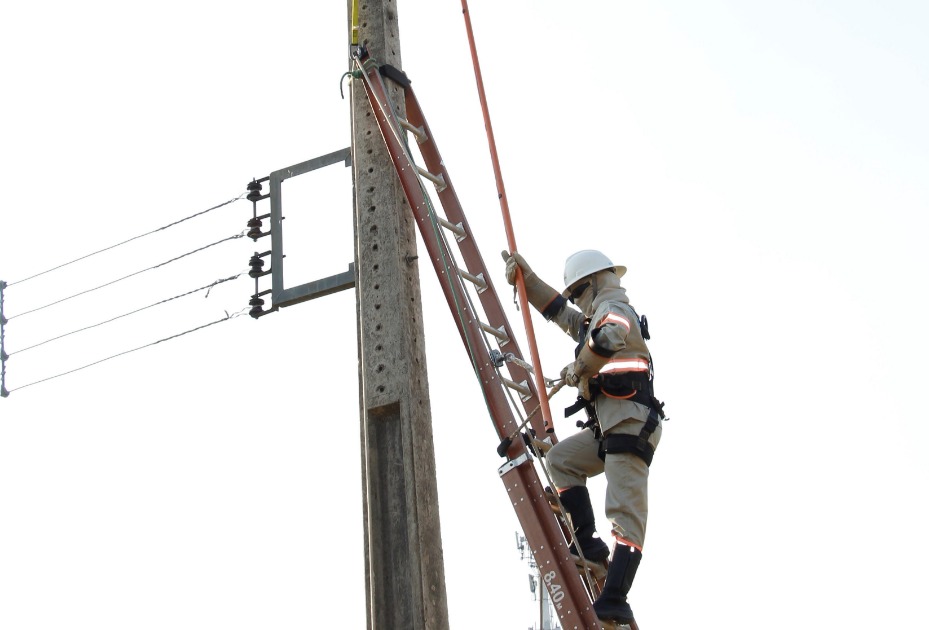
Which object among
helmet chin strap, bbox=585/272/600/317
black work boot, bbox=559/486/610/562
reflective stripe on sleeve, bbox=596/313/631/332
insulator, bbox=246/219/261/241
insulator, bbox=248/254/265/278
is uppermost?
insulator, bbox=246/219/261/241

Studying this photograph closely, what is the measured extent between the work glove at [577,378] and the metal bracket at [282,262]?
5.15ft

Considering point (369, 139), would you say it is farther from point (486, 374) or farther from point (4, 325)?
point (4, 325)

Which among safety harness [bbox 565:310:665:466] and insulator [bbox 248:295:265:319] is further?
insulator [bbox 248:295:265:319]

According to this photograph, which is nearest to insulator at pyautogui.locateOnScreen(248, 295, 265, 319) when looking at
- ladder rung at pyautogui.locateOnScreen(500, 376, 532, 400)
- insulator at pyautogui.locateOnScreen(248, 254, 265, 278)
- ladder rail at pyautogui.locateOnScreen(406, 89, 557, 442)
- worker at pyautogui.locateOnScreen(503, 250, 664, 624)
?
insulator at pyautogui.locateOnScreen(248, 254, 265, 278)

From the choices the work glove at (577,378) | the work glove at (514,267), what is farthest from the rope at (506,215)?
the work glove at (577,378)

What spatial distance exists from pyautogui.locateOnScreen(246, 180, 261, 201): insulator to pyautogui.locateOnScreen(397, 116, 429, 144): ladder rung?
225 centimetres

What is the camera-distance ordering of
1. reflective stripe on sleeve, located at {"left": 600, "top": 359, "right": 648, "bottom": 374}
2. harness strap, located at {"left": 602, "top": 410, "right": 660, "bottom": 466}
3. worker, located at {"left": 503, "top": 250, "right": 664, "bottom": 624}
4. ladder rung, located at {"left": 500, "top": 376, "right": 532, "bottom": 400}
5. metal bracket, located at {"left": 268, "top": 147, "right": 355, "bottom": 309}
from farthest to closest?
metal bracket, located at {"left": 268, "top": 147, "right": 355, "bottom": 309} < ladder rung, located at {"left": 500, "top": 376, "right": 532, "bottom": 400} < reflective stripe on sleeve, located at {"left": 600, "top": 359, "right": 648, "bottom": 374} < harness strap, located at {"left": 602, "top": 410, "right": 660, "bottom": 466} < worker, located at {"left": 503, "top": 250, "right": 664, "bottom": 624}

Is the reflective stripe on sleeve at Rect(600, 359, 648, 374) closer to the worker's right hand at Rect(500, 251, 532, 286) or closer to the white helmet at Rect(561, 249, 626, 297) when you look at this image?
the white helmet at Rect(561, 249, 626, 297)

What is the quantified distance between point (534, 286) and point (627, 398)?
3.44ft

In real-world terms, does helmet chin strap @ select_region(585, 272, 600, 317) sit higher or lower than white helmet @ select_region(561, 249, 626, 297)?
lower

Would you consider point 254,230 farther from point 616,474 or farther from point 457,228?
point 616,474

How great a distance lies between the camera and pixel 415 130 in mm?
6770

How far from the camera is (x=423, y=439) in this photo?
5824 millimetres

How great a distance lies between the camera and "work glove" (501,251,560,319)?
21.8ft
